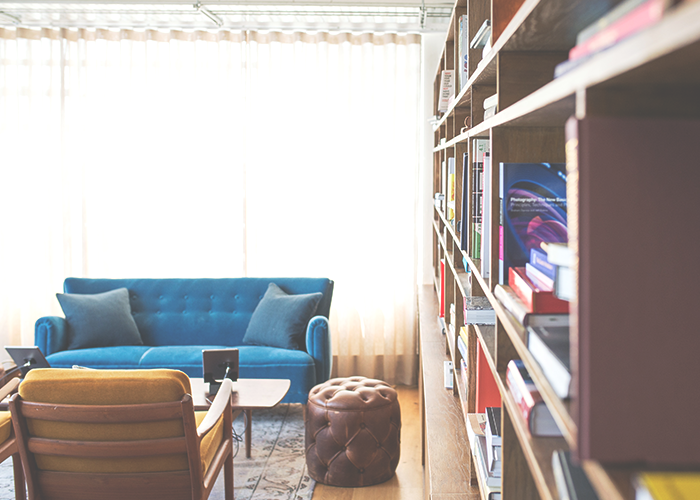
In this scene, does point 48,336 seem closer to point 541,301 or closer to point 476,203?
point 476,203

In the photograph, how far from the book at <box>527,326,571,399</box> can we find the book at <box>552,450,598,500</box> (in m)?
0.11

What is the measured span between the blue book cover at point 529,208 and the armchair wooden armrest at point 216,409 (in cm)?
146

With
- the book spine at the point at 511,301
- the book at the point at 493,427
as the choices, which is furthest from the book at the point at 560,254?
the book at the point at 493,427

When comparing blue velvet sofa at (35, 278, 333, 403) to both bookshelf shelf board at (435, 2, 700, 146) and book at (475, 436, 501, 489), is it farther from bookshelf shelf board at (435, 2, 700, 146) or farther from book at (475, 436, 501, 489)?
bookshelf shelf board at (435, 2, 700, 146)

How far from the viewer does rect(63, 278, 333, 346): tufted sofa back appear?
163 inches

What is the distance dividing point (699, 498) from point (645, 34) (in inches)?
13.6

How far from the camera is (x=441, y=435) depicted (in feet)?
5.77

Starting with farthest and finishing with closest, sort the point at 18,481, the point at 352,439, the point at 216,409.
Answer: the point at 352,439 → the point at 18,481 → the point at 216,409

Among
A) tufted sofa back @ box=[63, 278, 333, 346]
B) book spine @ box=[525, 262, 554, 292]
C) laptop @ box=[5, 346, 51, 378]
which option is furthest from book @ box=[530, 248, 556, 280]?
tufted sofa back @ box=[63, 278, 333, 346]

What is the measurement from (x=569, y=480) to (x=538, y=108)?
17.0 inches

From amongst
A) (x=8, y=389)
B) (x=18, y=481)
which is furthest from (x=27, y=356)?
(x=18, y=481)

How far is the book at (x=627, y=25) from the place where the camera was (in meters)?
0.38

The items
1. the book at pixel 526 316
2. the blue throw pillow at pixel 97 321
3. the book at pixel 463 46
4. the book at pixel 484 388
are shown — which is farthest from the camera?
the blue throw pillow at pixel 97 321

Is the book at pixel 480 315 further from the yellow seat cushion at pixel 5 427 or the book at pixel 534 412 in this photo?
the yellow seat cushion at pixel 5 427
